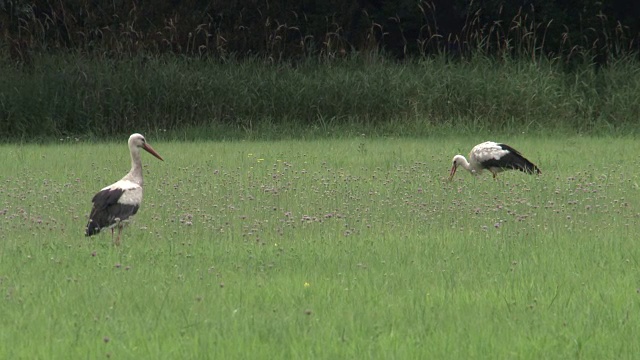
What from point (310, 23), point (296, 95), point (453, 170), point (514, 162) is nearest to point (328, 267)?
point (453, 170)

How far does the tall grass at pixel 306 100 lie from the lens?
2070 cm

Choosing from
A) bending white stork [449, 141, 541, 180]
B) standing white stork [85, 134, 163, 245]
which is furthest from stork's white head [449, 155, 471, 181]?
standing white stork [85, 134, 163, 245]

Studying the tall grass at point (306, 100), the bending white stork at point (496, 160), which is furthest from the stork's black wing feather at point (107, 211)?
the tall grass at point (306, 100)

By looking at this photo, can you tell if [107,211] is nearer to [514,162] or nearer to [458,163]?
[458,163]

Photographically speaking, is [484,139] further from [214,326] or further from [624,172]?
[214,326]

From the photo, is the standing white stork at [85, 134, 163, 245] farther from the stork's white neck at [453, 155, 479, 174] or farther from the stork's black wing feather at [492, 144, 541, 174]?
the stork's black wing feather at [492, 144, 541, 174]

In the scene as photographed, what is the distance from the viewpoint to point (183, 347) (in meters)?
5.75

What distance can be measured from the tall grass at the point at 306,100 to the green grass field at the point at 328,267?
20.0 ft

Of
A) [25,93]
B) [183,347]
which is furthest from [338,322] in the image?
[25,93]

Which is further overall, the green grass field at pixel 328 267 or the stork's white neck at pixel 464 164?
the stork's white neck at pixel 464 164

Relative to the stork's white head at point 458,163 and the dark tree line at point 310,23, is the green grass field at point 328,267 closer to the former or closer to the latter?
the stork's white head at point 458,163

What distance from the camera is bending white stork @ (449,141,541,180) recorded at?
46.1 feet

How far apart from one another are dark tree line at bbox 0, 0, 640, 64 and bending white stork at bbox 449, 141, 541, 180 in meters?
10.4

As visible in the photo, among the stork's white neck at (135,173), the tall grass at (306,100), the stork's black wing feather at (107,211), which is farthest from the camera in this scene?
the tall grass at (306,100)
